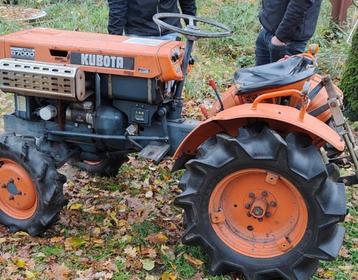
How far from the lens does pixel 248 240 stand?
3.41 meters

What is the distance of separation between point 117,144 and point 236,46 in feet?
15.2

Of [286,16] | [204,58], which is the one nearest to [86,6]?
[204,58]

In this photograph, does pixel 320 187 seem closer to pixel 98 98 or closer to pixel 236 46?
pixel 98 98

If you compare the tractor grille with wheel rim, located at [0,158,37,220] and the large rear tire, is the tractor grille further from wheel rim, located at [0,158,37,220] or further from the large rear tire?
wheel rim, located at [0,158,37,220]

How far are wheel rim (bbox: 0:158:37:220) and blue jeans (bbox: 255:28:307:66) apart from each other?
2.26 m

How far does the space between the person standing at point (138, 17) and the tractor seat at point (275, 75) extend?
156 centimetres

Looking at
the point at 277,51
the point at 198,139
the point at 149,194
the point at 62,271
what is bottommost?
the point at 149,194

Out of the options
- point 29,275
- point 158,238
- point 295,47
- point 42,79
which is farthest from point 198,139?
point 295,47

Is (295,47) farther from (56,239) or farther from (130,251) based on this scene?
(56,239)

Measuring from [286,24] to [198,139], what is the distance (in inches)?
55.0

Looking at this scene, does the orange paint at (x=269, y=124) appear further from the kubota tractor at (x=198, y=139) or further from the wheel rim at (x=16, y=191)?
the wheel rim at (x=16, y=191)

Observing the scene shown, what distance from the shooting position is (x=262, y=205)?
3.32 metres

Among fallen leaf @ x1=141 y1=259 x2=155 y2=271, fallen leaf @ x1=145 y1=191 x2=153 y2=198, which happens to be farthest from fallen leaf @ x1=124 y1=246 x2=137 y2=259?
fallen leaf @ x1=145 y1=191 x2=153 y2=198

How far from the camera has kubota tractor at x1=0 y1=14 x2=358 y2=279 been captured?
124 inches
